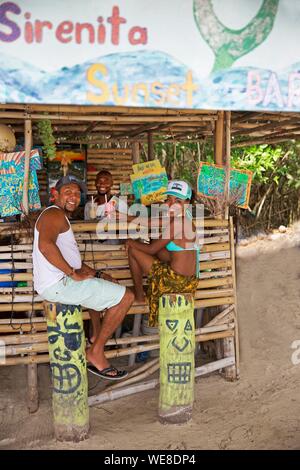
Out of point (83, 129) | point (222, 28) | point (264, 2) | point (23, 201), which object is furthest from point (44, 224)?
point (83, 129)

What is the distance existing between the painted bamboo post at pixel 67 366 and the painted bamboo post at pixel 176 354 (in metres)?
0.67

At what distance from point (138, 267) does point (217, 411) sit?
142cm

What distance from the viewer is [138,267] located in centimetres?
456

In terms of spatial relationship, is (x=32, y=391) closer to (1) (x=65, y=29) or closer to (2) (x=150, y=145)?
(1) (x=65, y=29)

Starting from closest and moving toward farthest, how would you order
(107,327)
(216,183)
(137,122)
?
1. (107,327)
2. (216,183)
3. (137,122)

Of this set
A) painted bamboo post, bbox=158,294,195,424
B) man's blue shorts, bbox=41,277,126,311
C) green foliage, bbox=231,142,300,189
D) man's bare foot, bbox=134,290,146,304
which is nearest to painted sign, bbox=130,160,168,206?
man's bare foot, bbox=134,290,146,304

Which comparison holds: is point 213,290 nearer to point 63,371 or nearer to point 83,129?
point 63,371

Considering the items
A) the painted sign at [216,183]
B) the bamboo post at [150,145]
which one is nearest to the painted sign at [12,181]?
the painted sign at [216,183]

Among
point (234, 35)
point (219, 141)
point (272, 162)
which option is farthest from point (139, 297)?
point (272, 162)

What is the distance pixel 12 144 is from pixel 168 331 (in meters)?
2.06

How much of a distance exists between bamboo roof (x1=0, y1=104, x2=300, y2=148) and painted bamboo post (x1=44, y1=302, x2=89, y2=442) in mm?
1665

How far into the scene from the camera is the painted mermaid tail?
3.19 metres

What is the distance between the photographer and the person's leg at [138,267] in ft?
14.8

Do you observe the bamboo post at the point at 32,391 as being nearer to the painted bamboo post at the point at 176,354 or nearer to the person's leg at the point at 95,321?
the person's leg at the point at 95,321
